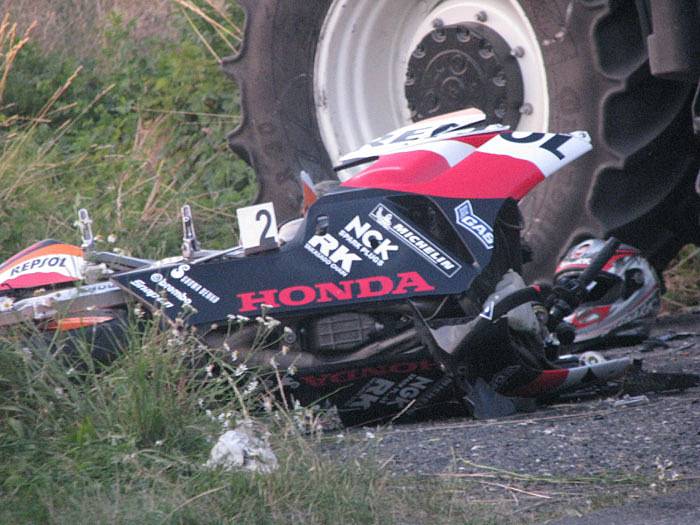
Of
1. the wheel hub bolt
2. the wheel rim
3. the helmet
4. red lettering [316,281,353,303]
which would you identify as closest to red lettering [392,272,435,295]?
red lettering [316,281,353,303]

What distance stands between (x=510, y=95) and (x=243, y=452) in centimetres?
232

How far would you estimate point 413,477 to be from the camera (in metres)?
3.37

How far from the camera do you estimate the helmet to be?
5.26 meters

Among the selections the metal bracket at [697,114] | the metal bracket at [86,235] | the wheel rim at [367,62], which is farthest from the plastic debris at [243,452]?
the wheel rim at [367,62]

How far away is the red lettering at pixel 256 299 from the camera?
418cm

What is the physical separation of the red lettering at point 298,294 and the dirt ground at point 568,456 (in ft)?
1.41

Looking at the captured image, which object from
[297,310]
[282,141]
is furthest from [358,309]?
[282,141]

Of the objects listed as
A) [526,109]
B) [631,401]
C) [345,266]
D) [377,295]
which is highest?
[526,109]

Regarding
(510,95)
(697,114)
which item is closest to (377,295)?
(697,114)

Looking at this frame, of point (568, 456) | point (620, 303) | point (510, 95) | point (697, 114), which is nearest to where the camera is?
point (568, 456)

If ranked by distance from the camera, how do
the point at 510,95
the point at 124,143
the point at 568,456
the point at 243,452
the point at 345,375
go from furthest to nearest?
the point at 124,143 → the point at 510,95 → the point at 345,375 → the point at 568,456 → the point at 243,452

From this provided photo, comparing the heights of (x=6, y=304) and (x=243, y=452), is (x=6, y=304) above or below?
above

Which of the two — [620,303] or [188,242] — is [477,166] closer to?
[188,242]

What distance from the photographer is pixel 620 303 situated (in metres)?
5.32
